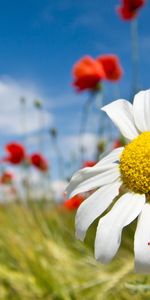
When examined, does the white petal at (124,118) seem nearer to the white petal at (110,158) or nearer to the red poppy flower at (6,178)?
the white petal at (110,158)

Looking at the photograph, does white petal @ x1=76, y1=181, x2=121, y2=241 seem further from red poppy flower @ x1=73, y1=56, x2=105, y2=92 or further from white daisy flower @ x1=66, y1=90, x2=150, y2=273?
red poppy flower @ x1=73, y1=56, x2=105, y2=92

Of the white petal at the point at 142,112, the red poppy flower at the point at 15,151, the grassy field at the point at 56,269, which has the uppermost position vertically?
the red poppy flower at the point at 15,151

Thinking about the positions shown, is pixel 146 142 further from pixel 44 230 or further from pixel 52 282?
pixel 44 230

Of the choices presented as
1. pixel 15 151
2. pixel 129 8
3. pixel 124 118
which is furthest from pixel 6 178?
pixel 124 118

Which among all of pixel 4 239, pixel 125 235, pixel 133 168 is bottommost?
pixel 125 235

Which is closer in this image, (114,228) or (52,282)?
(114,228)

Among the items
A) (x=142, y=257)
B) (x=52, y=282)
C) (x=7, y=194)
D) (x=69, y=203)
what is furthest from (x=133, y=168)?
(x=7, y=194)

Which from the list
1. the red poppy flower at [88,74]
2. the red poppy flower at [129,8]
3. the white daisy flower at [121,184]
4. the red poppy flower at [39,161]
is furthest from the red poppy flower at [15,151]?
the white daisy flower at [121,184]
